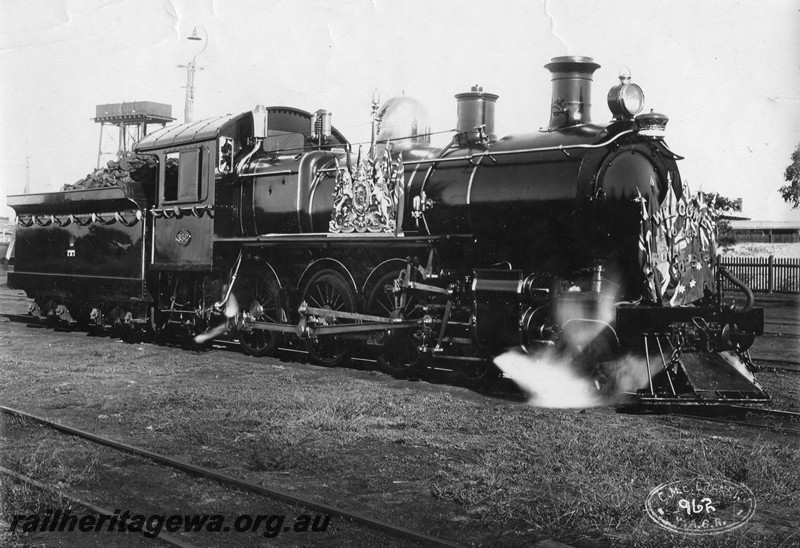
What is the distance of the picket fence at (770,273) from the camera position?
2323 cm

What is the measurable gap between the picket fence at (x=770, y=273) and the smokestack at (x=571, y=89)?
15703mm

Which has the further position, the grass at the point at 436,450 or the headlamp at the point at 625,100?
the headlamp at the point at 625,100

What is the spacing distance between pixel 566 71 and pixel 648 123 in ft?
3.58

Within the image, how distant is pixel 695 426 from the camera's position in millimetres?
6914

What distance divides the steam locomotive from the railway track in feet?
12.2

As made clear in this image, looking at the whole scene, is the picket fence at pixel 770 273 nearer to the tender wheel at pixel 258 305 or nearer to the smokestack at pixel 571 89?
the tender wheel at pixel 258 305

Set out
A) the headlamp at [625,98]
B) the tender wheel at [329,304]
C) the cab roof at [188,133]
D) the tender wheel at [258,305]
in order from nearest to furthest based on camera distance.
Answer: the headlamp at [625,98], the tender wheel at [329,304], the tender wheel at [258,305], the cab roof at [188,133]

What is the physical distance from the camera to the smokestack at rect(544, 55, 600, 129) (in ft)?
28.6

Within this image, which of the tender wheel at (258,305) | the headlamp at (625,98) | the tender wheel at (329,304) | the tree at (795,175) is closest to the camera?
the headlamp at (625,98)

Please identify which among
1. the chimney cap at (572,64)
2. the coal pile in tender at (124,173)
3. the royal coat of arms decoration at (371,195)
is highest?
the chimney cap at (572,64)

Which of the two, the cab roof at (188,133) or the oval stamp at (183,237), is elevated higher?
the cab roof at (188,133)

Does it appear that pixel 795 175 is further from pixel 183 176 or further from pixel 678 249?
pixel 183 176

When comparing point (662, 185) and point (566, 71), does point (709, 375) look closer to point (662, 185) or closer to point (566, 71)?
point (662, 185)

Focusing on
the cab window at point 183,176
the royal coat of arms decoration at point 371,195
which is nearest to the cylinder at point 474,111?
the royal coat of arms decoration at point 371,195
